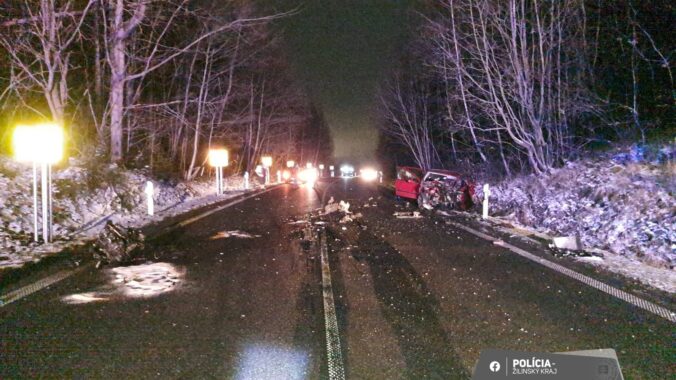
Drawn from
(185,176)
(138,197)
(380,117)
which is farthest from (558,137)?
(380,117)

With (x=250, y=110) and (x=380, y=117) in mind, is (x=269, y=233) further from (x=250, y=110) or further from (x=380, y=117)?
(x=380, y=117)

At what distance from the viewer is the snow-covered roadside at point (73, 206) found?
940cm

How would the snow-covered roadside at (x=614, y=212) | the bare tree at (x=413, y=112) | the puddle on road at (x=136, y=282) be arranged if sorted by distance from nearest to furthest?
the puddle on road at (x=136, y=282), the snow-covered roadside at (x=614, y=212), the bare tree at (x=413, y=112)

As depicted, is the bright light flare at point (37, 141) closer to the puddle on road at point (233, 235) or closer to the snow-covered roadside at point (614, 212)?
the puddle on road at point (233, 235)

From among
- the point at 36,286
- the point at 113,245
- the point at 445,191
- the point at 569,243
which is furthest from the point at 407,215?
the point at 36,286

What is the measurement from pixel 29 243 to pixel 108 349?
661 centimetres

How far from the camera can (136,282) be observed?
22.0 feet

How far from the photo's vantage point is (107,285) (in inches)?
257

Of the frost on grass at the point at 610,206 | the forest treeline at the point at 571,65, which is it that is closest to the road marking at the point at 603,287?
the frost on grass at the point at 610,206

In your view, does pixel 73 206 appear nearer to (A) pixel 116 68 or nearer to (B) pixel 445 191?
(A) pixel 116 68

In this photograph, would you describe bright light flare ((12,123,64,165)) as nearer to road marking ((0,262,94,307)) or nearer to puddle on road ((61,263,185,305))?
road marking ((0,262,94,307))

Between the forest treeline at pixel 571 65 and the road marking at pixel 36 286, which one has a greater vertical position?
the forest treeline at pixel 571 65

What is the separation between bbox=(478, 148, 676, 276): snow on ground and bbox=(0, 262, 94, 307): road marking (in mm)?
8424

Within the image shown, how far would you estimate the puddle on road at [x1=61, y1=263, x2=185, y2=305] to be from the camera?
598cm
